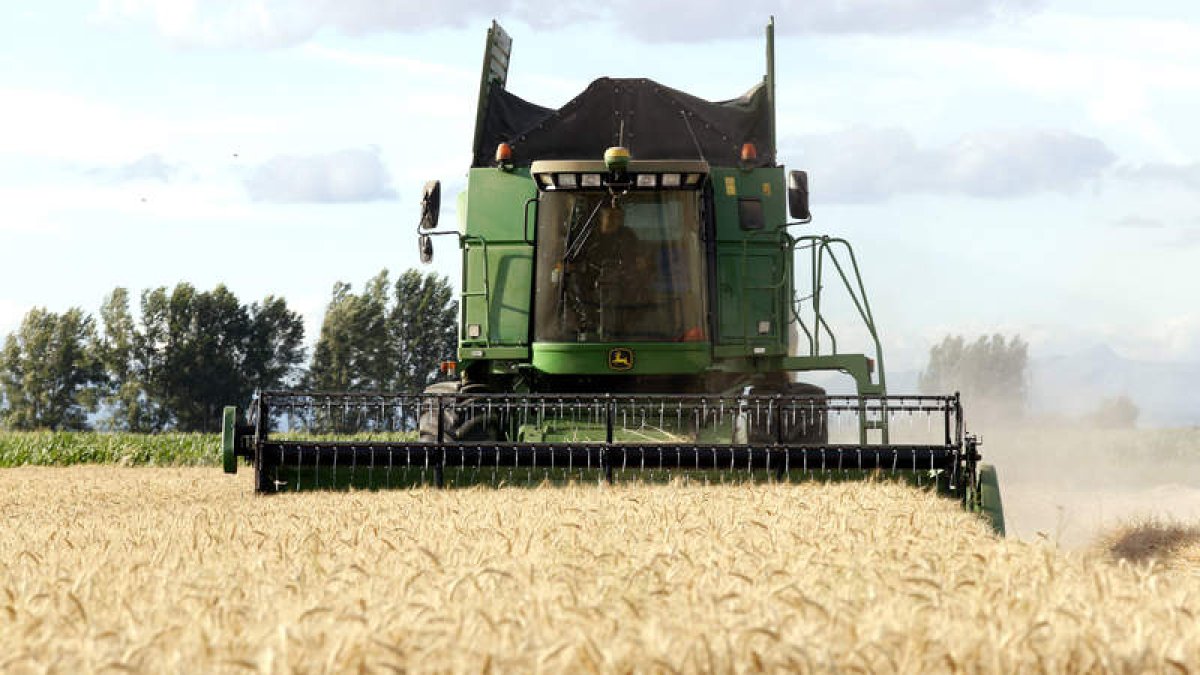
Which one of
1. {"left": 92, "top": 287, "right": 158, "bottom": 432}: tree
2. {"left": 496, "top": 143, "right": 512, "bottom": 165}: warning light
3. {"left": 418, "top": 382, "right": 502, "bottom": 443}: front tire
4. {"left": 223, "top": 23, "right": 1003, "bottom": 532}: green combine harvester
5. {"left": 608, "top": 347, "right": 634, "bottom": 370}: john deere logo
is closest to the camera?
{"left": 223, "top": 23, "right": 1003, "bottom": 532}: green combine harvester

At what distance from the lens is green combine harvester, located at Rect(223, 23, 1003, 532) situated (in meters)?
9.54

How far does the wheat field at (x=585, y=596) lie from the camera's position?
3.24m

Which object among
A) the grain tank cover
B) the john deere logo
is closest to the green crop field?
the grain tank cover

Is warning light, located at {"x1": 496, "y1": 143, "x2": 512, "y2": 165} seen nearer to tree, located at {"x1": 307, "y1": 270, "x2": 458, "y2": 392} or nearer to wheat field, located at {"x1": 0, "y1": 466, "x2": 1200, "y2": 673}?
wheat field, located at {"x1": 0, "y1": 466, "x2": 1200, "y2": 673}

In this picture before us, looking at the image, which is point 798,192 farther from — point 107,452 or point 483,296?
point 107,452

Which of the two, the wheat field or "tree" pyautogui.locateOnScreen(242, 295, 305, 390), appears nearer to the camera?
the wheat field

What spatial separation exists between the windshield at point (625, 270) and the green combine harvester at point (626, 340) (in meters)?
0.01

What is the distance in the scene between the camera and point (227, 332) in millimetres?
67438

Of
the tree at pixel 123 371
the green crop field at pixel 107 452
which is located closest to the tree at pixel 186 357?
the tree at pixel 123 371

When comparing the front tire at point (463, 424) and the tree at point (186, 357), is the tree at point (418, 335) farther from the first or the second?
the front tire at point (463, 424)

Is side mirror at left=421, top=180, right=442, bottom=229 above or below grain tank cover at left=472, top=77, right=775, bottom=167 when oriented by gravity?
below

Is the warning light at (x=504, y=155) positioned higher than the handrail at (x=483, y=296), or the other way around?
the warning light at (x=504, y=155)

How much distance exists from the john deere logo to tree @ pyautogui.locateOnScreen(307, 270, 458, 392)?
5290 cm

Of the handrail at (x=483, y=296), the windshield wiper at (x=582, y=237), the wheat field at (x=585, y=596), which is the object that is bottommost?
the wheat field at (x=585, y=596)
